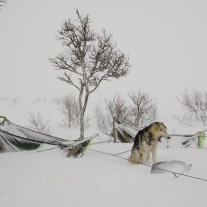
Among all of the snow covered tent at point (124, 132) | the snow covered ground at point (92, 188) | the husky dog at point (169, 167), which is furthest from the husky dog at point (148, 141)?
the snow covered tent at point (124, 132)

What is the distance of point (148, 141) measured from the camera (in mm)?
2746

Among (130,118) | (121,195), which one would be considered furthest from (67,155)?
(130,118)

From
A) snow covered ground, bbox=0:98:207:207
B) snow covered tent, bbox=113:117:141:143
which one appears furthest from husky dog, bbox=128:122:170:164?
snow covered tent, bbox=113:117:141:143

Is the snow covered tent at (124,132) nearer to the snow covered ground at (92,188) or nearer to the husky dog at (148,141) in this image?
the husky dog at (148,141)

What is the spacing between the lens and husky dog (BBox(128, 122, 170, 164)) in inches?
106

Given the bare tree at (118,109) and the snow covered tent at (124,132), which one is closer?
the snow covered tent at (124,132)

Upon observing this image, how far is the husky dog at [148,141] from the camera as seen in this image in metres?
2.70

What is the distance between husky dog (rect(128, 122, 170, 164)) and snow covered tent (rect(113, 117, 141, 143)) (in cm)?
271

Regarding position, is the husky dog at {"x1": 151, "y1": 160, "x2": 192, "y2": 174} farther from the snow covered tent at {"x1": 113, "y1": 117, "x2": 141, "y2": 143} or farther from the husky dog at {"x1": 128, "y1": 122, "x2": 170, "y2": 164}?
the snow covered tent at {"x1": 113, "y1": 117, "x2": 141, "y2": 143}

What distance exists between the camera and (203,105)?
50.3 feet

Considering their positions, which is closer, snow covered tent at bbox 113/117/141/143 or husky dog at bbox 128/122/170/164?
husky dog at bbox 128/122/170/164

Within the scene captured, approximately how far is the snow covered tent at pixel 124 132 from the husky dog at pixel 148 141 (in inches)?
107

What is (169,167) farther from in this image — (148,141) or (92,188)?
(92,188)

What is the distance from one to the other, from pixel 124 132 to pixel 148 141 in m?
2.96
